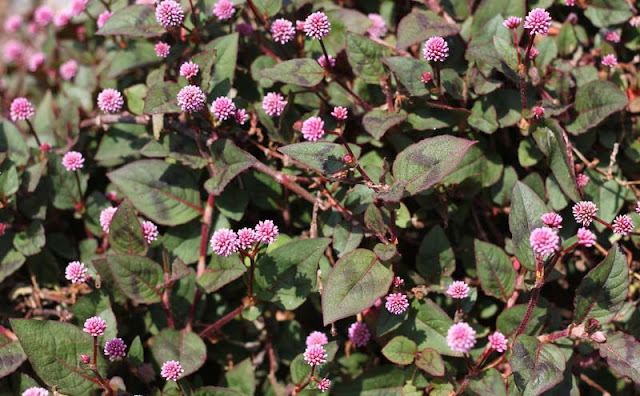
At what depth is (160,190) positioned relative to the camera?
277 centimetres

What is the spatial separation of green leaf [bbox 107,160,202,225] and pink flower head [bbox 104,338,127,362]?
20.9 inches

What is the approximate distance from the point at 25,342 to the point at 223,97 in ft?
4.01

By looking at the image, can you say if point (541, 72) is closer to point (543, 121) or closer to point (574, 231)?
point (543, 121)

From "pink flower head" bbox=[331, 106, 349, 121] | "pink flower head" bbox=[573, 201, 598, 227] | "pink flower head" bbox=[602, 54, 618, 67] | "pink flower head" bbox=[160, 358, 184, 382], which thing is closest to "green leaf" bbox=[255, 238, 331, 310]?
"pink flower head" bbox=[160, 358, 184, 382]

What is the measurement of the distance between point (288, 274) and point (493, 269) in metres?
0.82

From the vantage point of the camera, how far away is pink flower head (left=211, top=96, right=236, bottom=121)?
2619 mm

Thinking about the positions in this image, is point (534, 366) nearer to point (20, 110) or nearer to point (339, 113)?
point (339, 113)

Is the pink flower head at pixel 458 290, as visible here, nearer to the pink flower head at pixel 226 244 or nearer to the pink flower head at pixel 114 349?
the pink flower head at pixel 226 244

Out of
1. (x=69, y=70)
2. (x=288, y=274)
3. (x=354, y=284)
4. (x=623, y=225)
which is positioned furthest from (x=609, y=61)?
(x=69, y=70)

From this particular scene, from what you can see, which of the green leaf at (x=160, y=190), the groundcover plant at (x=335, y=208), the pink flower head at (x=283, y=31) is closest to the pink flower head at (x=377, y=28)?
the groundcover plant at (x=335, y=208)

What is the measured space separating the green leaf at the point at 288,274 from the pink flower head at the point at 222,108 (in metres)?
0.60

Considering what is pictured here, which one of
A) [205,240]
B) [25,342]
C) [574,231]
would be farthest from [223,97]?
[574,231]

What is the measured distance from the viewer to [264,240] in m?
2.38

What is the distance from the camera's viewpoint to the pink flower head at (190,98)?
251 centimetres
